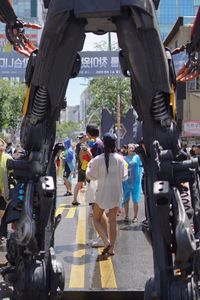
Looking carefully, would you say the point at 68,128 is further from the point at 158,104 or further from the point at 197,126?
the point at 158,104

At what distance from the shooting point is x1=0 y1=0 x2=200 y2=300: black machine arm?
3.58 m

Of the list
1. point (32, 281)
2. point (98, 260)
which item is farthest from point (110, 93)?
point (32, 281)

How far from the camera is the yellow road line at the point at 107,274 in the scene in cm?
545

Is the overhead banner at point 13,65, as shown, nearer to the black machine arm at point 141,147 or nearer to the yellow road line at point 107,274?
the yellow road line at point 107,274

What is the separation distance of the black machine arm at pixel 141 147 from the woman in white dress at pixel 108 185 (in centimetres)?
288

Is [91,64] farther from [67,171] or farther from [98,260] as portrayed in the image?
[98,260]

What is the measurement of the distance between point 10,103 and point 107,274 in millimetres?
37943

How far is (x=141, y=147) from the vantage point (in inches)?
157

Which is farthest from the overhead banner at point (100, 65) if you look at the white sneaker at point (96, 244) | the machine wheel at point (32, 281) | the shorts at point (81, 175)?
the machine wheel at point (32, 281)

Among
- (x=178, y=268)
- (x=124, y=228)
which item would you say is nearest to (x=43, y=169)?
(x=178, y=268)

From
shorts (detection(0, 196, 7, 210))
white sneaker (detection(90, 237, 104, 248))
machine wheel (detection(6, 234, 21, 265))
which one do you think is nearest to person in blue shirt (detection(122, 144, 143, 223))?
white sneaker (detection(90, 237, 104, 248))

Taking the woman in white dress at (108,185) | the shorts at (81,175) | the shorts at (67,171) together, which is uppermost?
the woman in white dress at (108,185)

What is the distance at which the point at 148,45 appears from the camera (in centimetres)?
372

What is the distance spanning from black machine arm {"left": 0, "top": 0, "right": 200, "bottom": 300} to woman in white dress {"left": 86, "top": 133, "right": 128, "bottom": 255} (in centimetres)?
288
